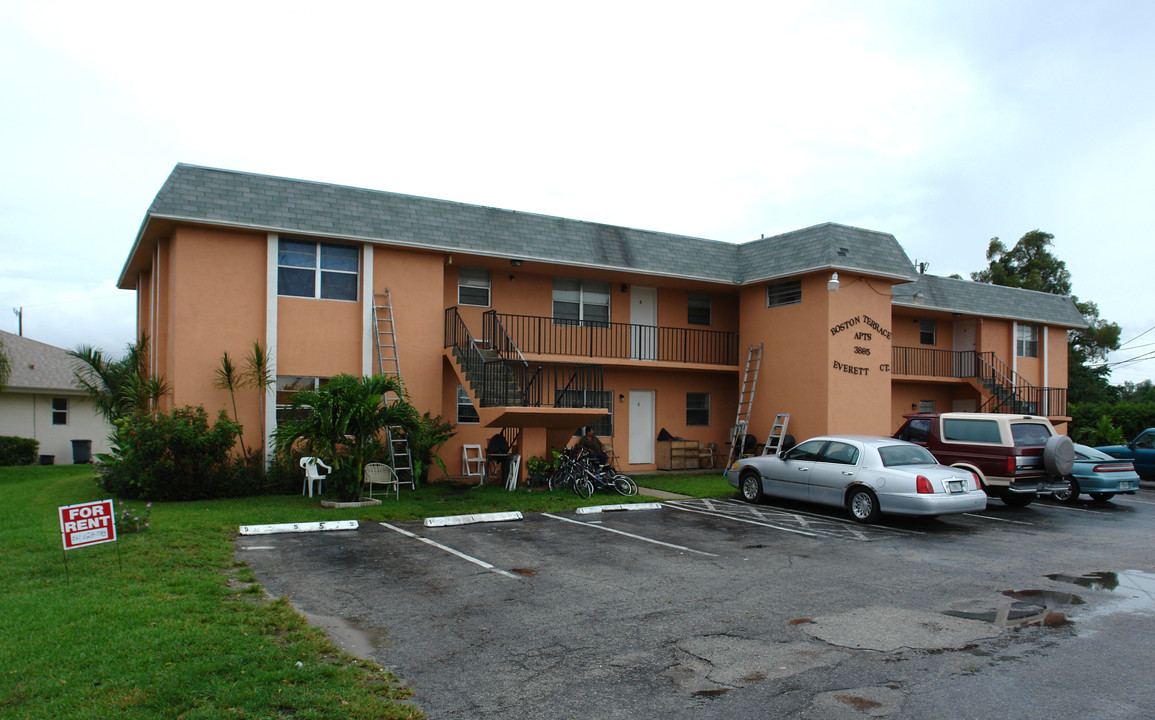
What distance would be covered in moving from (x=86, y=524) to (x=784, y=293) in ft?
55.8

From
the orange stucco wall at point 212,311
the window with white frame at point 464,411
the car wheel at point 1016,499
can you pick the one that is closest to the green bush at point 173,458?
the orange stucco wall at point 212,311

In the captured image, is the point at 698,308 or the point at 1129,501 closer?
the point at 1129,501

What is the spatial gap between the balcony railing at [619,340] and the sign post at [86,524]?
1107 centimetres

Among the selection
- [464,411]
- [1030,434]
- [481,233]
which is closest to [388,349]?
[464,411]

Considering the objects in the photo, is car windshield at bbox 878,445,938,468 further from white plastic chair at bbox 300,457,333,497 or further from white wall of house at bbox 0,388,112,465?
white wall of house at bbox 0,388,112,465

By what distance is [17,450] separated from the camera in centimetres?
2684

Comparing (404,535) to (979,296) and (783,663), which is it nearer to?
(783,663)

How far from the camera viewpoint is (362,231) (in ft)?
54.1

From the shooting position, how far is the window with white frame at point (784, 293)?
20.2m

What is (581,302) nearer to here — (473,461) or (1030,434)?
(473,461)

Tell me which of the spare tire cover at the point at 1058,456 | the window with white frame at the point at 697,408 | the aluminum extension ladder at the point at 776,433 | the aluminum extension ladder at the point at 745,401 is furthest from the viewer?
the window with white frame at the point at 697,408

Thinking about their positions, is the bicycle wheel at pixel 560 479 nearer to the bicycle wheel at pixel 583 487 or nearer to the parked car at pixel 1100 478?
the bicycle wheel at pixel 583 487

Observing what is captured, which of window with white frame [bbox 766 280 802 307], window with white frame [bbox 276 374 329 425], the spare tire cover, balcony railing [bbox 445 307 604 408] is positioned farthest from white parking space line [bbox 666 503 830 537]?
window with white frame [bbox 766 280 802 307]

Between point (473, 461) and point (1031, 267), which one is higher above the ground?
point (1031, 267)
